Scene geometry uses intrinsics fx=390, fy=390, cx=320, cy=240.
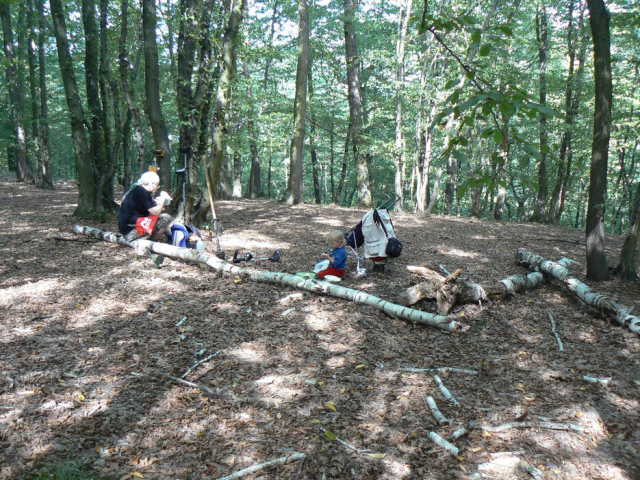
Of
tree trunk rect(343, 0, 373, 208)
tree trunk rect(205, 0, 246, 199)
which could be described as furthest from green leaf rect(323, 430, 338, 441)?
tree trunk rect(343, 0, 373, 208)

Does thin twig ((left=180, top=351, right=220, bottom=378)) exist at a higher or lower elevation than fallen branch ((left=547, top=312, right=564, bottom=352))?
lower

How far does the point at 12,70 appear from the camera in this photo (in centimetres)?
1727

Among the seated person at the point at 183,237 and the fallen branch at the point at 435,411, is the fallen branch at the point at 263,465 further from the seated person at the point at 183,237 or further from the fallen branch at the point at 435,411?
the seated person at the point at 183,237

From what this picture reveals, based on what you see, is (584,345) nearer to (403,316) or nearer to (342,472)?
(403,316)

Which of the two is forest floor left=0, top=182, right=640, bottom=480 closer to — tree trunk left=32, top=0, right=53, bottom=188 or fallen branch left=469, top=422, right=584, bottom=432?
fallen branch left=469, top=422, right=584, bottom=432

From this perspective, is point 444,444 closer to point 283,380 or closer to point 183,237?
point 283,380

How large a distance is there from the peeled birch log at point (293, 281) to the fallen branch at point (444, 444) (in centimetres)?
185

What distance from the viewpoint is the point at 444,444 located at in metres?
2.93

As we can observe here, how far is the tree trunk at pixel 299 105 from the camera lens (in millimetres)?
13656

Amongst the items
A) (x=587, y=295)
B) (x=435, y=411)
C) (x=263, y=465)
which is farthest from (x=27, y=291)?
(x=587, y=295)

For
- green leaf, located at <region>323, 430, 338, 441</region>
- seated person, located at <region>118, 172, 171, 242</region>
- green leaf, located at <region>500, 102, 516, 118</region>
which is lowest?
green leaf, located at <region>323, 430, 338, 441</region>

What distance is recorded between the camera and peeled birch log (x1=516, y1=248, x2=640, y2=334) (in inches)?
185

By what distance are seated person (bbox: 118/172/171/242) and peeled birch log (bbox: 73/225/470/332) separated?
0.23m

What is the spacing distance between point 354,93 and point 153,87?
8.79m
